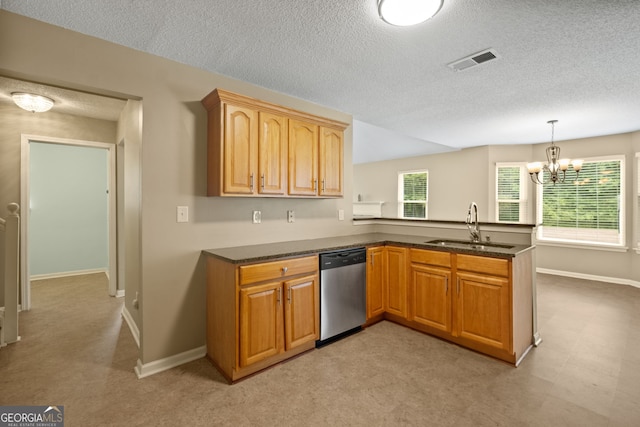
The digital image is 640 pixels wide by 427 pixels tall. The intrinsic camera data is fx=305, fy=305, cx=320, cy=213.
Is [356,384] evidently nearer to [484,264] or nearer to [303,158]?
[484,264]

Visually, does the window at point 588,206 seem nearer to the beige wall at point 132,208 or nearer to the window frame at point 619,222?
the window frame at point 619,222

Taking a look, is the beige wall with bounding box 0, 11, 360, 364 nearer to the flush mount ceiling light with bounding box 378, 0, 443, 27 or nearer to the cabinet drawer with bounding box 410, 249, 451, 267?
the flush mount ceiling light with bounding box 378, 0, 443, 27

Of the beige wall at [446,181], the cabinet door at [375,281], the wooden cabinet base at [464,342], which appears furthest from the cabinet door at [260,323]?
the beige wall at [446,181]

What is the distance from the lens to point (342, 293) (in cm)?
285

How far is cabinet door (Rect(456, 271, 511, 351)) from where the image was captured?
8.08 feet

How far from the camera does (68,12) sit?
73.0 inches

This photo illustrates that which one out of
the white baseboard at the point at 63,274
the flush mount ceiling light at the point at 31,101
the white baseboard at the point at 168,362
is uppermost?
the flush mount ceiling light at the point at 31,101

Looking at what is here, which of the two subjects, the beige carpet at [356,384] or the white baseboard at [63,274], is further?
the white baseboard at [63,274]

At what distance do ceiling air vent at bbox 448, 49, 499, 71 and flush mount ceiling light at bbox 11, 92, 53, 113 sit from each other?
13.3 feet

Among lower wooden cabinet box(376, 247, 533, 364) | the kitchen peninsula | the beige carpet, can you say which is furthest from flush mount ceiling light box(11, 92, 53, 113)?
lower wooden cabinet box(376, 247, 533, 364)

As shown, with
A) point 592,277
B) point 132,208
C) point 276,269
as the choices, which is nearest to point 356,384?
point 276,269

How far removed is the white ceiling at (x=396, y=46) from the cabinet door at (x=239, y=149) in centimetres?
45

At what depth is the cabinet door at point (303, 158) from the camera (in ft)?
9.32

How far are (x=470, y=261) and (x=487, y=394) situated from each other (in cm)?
101
